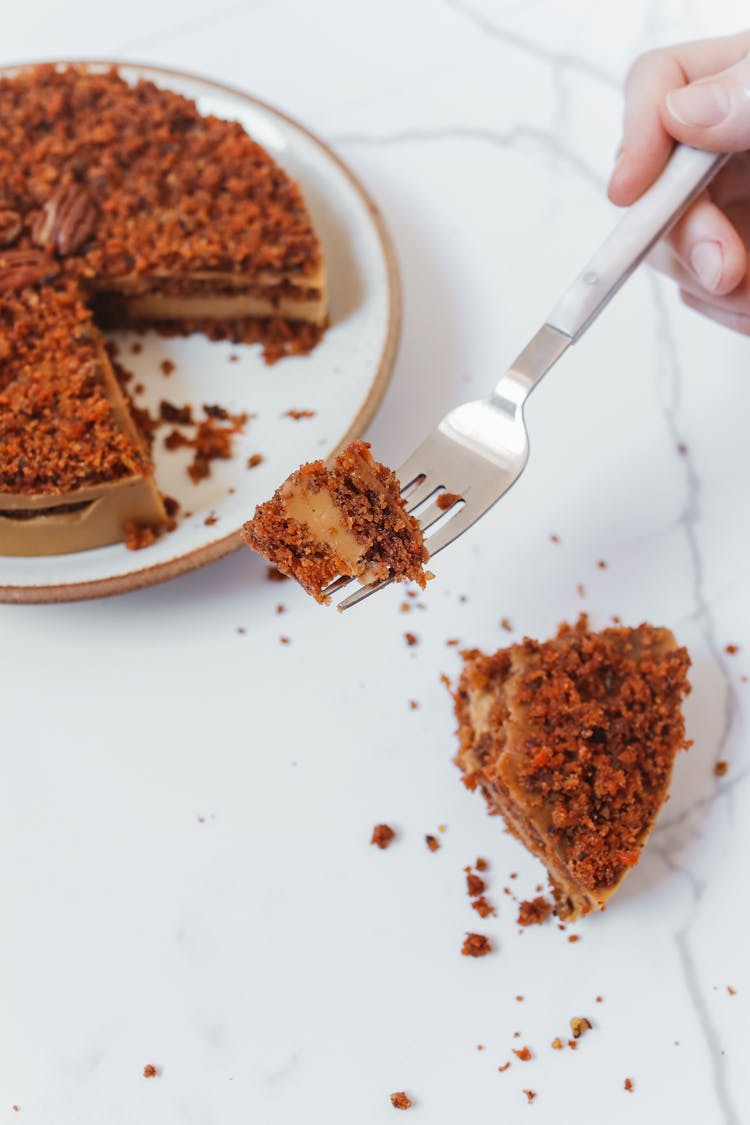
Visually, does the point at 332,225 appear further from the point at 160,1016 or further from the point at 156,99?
the point at 160,1016

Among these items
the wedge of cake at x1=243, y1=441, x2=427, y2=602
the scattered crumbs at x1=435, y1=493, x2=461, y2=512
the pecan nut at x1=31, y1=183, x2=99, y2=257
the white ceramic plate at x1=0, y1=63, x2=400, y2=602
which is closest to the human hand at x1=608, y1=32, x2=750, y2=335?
the white ceramic plate at x1=0, y1=63, x2=400, y2=602

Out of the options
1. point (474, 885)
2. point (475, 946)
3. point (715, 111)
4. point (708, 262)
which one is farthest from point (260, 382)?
point (475, 946)

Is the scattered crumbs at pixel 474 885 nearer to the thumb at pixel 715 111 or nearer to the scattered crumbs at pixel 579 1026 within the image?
the scattered crumbs at pixel 579 1026

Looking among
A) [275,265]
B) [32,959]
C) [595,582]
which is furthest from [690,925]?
[275,265]

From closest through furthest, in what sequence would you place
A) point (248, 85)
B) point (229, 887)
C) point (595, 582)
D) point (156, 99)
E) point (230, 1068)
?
point (230, 1068), point (229, 887), point (595, 582), point (156, 99), point (248, 85)

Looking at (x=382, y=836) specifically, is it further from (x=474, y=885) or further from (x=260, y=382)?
(x=260, y=382)
